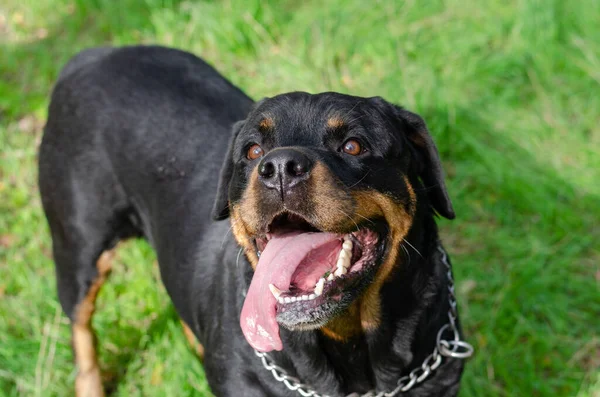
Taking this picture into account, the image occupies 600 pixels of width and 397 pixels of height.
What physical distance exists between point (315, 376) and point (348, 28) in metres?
Result: 3.54

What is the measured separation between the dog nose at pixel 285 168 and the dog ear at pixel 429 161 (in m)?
0.65

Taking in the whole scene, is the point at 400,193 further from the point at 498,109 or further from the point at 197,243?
the point at 498,109

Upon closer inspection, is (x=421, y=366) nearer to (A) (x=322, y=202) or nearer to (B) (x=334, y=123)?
(A) (x=322, y=202)

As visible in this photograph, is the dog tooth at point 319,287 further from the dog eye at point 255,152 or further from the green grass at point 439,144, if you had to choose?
the green grass at point 439,144

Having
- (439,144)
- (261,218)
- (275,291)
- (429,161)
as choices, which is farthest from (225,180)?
(439,144)

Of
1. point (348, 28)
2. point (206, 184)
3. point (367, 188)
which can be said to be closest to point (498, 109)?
point (348, 28)

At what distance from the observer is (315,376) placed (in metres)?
2.77

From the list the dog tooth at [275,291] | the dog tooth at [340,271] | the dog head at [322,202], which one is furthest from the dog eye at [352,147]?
the dog tooth at [275,291]

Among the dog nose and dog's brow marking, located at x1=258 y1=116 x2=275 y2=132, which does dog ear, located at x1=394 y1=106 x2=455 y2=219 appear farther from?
the dog nose

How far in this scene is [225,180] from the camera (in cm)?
304

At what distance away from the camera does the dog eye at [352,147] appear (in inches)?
104

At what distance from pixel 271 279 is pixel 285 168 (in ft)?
1.30

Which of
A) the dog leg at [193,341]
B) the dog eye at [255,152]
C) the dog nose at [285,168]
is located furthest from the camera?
the dog leg at [193,341]

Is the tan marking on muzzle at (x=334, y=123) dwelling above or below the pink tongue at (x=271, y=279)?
above
